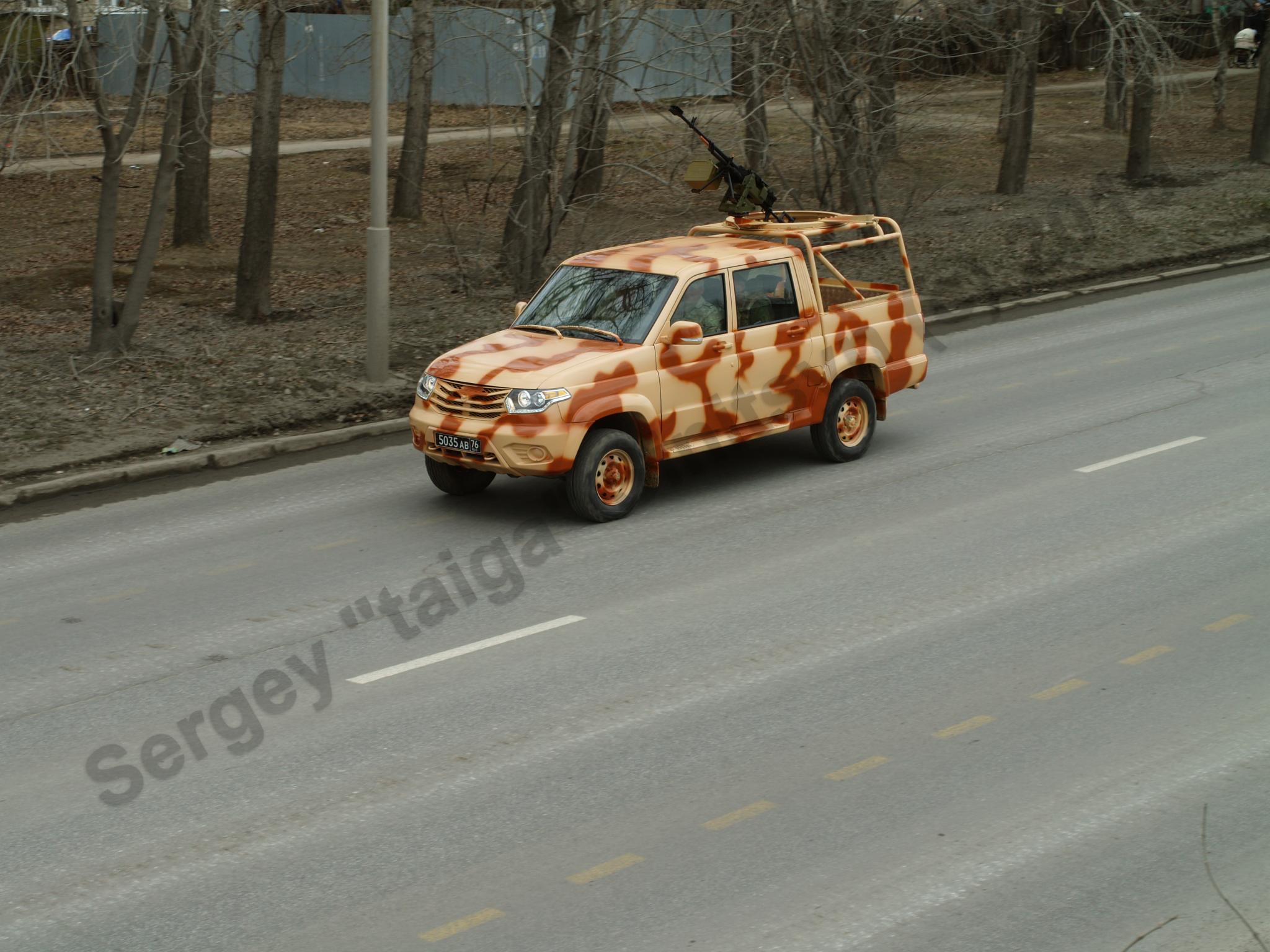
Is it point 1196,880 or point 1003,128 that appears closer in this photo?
point 1196,880

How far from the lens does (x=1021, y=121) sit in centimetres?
2811

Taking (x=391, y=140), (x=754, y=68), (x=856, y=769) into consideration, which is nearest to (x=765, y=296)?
(x=856, y=769)

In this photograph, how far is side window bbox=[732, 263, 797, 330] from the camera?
12.6m

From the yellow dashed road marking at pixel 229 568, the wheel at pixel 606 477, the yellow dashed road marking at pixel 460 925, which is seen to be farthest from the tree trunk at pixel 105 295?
the yellow dashed road marking at pixel 460 925

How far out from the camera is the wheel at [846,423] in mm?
13234

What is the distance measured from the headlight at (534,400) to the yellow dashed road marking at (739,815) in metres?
4.90

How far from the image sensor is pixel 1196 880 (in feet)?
20.3

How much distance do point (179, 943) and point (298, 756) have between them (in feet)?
5.82

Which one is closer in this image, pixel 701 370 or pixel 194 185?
pixel 701 370

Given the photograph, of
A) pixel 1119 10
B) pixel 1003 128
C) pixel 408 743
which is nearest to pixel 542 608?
pixel 408 743

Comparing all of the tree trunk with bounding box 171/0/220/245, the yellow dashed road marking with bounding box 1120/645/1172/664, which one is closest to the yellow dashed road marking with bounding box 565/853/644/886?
the yellow dashed road marking with bounding box 1120/645/1172/664

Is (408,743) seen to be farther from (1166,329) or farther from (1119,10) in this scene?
(1119,10)

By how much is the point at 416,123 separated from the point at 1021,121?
1112 centimetres

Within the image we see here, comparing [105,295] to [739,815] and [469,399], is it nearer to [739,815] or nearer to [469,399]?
[469,399]
